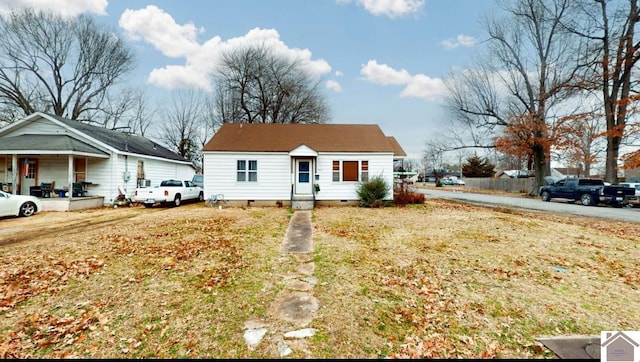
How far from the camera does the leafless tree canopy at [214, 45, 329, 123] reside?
29516mm

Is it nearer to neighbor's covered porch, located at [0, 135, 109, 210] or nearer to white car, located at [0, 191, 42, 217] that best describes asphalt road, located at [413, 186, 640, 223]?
neighbor's covered porch, located at [0, 135, 109, 210]

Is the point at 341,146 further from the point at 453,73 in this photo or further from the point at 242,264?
the point at 453,73

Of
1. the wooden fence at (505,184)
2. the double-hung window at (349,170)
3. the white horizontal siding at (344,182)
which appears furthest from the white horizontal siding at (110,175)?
the wooden fence at (505,184)

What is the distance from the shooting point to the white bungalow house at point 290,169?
15.5 metres

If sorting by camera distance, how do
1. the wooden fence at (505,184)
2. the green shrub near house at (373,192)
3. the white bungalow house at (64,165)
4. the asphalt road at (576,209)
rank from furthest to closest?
1. the wooden fence at (505,184)
2. the green shrub near house at (373,192)
3. the white bungalow house at (64,165)
4. the asphalt road at (576,209)

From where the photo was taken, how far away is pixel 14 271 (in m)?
5.23

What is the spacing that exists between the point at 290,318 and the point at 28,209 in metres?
15.5

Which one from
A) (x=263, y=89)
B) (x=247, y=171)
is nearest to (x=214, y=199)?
(x=247, y=171)

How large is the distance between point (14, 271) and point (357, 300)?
6526mm

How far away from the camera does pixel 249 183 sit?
1567 centimetres

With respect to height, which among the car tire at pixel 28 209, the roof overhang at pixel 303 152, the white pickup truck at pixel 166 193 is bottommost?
the car tire at pixel 28 209

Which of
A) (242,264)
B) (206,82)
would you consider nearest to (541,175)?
(242,264)

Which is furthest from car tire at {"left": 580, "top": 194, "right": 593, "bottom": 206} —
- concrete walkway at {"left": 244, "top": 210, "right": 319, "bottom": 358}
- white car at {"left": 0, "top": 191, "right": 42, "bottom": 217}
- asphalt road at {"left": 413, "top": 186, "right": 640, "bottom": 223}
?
white car at {"left": 0, "top": 191, "right": 42, "bottom": 217}

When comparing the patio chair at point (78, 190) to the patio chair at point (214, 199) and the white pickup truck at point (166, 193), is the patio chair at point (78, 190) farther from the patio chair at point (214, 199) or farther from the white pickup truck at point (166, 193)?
the patio chair at point (214, 199)
